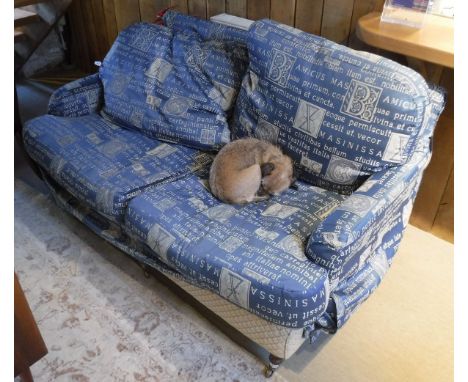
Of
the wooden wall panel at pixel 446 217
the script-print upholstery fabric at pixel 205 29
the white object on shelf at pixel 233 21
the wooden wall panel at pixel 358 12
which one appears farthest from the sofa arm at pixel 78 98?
the wooden wall panel at pixel 446 217

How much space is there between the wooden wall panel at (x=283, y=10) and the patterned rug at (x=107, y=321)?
4.63 feet

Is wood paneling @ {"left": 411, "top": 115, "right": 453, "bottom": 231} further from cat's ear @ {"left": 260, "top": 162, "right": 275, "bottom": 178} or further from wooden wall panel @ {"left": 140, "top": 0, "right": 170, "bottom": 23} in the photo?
wooden wall panel @ {"left": 140, "top": 0, "right": 170, "bottom": 23}

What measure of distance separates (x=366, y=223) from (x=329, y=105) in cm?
48

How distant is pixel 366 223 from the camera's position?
1.32 meters

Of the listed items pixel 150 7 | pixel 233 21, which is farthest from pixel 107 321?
pixel 150 7

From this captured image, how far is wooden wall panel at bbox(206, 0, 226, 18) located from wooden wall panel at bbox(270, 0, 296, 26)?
1.09 ft

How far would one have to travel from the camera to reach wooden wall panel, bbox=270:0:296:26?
207 centimetres

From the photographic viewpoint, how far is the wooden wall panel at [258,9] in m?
2.16

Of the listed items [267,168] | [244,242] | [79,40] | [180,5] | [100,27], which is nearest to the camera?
[244,242]

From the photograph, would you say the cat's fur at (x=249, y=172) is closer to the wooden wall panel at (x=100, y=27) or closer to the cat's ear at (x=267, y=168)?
the cat's ear at (x=267, y=168)

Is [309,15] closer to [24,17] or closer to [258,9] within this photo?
[258,9]

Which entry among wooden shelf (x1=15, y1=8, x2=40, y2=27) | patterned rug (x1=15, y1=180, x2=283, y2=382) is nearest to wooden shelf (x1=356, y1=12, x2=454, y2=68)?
patterned rug (x1=15, y1=180, x2=283, y2=382)

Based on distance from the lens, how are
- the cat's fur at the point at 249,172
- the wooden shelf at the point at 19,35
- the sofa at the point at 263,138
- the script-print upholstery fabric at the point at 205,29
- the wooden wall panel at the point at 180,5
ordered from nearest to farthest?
the sofa at the point at 263,138 < the cat's fur at the point at 249,172 < the script-print upholstery fabric at the point at 205,29 < the wooden wall panel at the point at 180,5 < the wooden shelf at the point at 19,35

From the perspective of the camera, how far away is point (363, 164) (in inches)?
60.6
